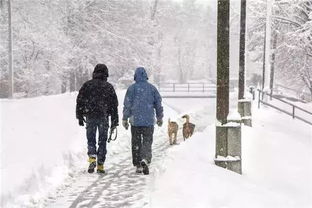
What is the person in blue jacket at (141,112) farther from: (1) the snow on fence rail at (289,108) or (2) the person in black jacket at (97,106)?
(1) the snow on fence rail at (289,108)

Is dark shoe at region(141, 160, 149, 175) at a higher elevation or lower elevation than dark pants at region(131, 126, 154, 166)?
lower

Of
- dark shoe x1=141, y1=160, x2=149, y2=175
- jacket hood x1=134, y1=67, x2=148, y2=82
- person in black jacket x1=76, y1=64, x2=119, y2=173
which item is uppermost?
jacket hood x1=134, y1=67, x2=148, y2=82

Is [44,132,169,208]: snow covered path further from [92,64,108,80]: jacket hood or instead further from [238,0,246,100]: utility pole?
[238,0,246,100]: utility pole

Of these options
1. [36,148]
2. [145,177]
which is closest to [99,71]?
[145,177]


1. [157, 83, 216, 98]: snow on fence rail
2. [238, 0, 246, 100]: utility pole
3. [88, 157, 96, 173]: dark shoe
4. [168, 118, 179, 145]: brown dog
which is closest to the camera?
[88, 157, 96, 173]: dark shoe

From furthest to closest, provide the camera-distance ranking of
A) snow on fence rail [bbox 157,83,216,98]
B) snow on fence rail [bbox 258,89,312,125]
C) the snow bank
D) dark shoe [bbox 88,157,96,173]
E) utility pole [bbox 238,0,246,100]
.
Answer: snow on fence rail [bbox 157,83,216,98], snow on fence rail [bbox 258,89,312,125], utility pole [bbox 238,0,246,100], dark shoe [bbox 88,157,96,173], the snow bank

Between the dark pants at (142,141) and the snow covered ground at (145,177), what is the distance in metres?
0.35

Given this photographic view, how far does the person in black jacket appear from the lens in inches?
383

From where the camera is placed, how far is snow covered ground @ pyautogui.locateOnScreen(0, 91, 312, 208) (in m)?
7.67

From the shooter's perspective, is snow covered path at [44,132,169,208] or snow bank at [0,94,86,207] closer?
snow covered path at [44,132,169,208]

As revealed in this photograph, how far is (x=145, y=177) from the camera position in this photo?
376 inches

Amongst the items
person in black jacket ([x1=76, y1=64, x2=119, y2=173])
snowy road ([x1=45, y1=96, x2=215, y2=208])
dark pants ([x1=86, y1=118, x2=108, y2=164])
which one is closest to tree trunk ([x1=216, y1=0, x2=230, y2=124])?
snowy road ([x1=45, y1=96, x2=215, y2=208])

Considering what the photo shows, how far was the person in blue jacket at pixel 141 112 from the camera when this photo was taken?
9859 millimetres

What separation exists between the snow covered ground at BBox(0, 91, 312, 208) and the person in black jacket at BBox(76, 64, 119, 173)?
444mm
